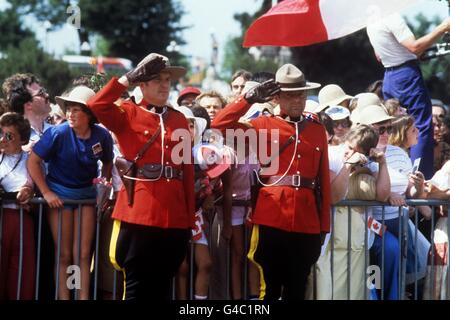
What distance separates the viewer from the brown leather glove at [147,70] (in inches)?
281

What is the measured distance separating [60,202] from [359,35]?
1440 inches

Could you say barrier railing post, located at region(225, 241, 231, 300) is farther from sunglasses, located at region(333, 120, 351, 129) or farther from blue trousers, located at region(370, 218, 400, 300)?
sunglasses, located at region(333, 120, 351, 129)

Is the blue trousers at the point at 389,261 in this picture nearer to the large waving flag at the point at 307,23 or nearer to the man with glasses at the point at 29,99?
the large waving flag at the point at 307,23

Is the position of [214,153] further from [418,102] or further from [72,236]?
[418,102]

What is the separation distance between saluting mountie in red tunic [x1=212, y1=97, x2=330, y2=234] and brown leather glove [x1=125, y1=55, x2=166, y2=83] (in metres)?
0.62

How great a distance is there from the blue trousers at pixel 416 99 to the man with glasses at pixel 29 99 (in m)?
3.38

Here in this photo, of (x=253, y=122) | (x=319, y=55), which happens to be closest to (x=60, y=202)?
(x=253, y=122)

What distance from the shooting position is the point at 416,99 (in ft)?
33.7

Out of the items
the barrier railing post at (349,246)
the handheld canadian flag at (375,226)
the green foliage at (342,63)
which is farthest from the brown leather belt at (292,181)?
the green foliage at (342,63)

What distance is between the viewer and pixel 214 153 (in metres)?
7.86

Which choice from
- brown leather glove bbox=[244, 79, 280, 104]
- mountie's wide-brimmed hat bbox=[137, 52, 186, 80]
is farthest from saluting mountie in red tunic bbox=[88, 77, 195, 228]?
brown leather glove bbox=[244, 79, 280, 104]

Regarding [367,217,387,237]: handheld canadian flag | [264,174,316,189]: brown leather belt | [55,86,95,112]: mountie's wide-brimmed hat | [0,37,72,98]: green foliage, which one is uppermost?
[0,37,72,98]: green foliage

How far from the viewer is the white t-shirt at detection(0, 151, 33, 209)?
8016mm

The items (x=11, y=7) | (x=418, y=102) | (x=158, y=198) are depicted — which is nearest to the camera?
(x=158, y=198)
